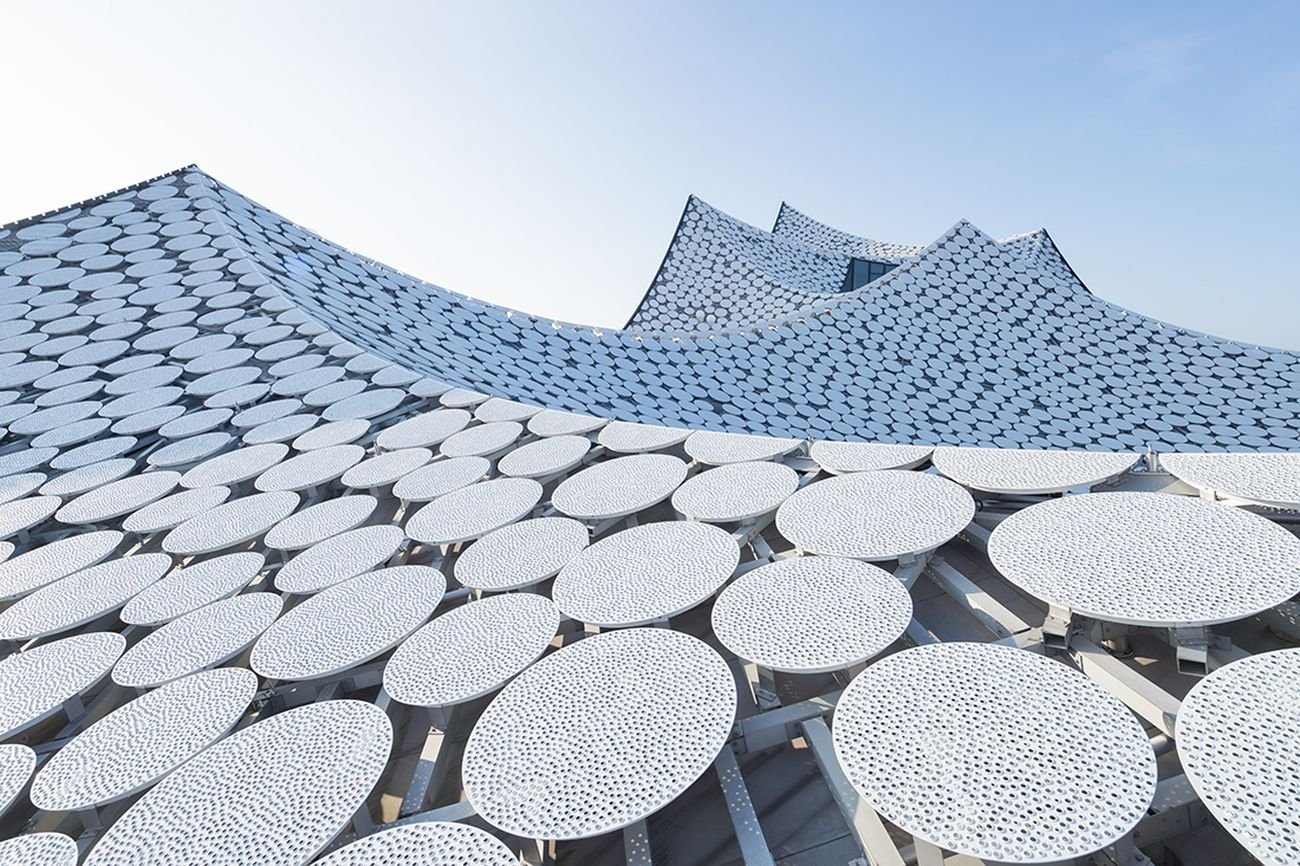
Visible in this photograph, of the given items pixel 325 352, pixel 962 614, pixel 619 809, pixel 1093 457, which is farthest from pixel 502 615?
pixel 325 352

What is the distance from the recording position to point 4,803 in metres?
1.88

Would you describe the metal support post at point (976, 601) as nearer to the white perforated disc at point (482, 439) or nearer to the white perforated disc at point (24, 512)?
the white perforated disc at point (482, 439)

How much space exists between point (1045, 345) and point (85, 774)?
10.8 metres

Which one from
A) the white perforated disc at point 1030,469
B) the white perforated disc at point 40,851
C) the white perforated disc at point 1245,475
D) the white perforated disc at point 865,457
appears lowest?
the white perforated disc at point 40,851

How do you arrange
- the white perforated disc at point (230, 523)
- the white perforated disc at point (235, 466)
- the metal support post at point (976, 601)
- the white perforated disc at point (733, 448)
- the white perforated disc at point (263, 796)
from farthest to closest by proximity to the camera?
the white perforated disc at point (235, 466) → the white perforated disc at point (733, 448) → the white perforated disc at point (230, 523) → the metal support post at point (976, 601) → the white perforated disc at point (263, 796)

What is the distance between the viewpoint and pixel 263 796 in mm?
1697

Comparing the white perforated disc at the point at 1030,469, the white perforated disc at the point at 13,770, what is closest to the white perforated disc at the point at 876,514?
the white perforated disc at the point at 1030,469

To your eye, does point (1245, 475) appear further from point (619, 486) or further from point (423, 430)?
point (423, 430)

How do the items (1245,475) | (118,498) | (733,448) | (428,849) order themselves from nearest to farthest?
(428,849)
(1245,475)
(733,448)
(118,498)

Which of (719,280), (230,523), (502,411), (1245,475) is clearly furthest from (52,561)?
(719,280)

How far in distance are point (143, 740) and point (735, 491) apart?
2.30 metres

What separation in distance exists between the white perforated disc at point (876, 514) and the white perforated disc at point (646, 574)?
12.3 inches

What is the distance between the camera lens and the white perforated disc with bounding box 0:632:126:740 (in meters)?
2.26

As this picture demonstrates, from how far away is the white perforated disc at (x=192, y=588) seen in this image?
279cm
